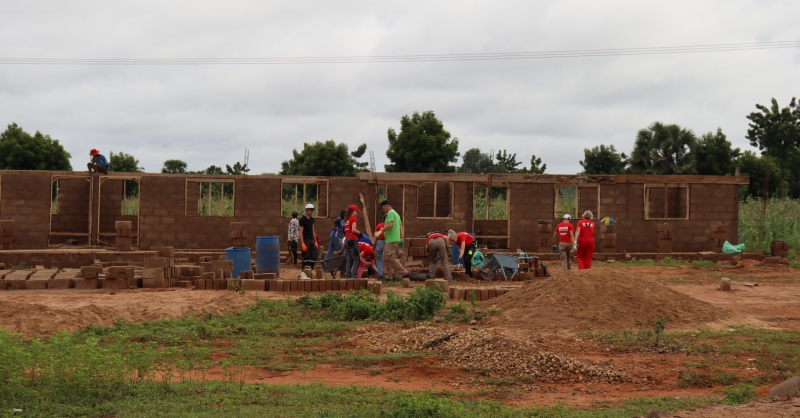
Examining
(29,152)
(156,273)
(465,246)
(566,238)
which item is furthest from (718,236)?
(29,152)

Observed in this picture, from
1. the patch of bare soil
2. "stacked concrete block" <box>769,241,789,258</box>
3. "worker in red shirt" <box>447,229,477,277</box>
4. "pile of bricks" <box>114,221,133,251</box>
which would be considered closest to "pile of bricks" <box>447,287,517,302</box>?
"worker in red shirt" <box>447,229,477,277</box>

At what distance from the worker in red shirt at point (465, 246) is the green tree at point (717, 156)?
26.3 metres

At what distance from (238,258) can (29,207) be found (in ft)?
32.7

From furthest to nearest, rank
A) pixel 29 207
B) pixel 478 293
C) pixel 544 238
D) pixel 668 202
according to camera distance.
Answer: pixel 668 202 < pixel 544 238 < pixel 29 207 < pixel 478 293

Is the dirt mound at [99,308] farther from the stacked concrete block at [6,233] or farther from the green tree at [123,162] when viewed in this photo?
the green tree at [123,162]

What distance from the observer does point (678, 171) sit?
34.2 meters

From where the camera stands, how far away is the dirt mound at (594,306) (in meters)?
11.2

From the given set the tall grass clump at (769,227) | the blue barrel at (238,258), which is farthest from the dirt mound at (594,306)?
the tall grass clump at (769,227)

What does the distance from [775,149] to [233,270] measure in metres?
32.8

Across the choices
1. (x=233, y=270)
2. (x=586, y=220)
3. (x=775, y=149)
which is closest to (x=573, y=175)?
(x=586, y=220)

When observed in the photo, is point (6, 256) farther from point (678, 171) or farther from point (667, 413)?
point (678, 171)

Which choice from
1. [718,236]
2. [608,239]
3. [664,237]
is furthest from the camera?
[718,236]

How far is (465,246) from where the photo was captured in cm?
1705

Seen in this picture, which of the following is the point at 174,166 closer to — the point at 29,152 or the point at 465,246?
the point at 29,152
